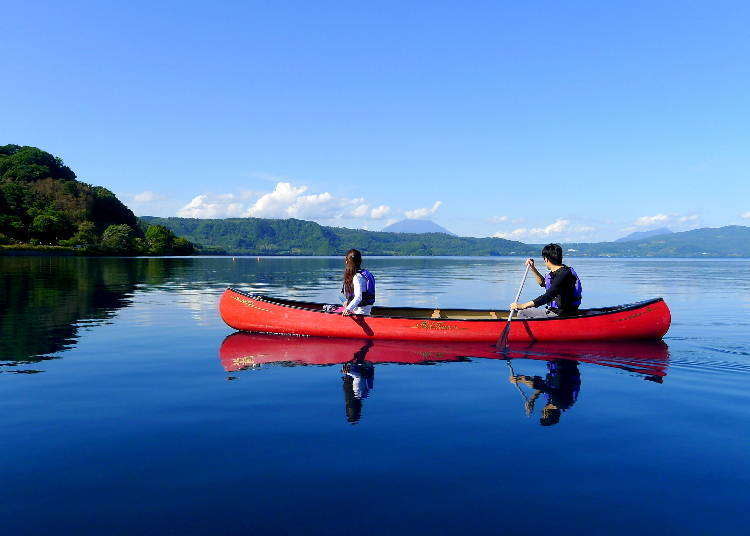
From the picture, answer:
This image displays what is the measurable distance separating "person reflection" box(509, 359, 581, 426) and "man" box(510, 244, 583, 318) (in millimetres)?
1817

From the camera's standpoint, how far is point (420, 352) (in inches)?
579

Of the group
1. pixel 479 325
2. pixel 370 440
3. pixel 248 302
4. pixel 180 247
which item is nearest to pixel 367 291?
pixel 479 325

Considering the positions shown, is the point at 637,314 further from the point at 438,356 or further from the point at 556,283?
the point at 438,356

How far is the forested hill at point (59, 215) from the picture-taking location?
128m

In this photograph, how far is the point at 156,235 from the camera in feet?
511

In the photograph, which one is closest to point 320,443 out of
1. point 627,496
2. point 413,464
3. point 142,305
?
point 413,464

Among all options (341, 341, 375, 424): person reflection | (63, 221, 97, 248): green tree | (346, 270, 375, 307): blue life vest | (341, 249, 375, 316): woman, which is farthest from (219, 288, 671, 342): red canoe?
(63, 221, 97, 248): green tree

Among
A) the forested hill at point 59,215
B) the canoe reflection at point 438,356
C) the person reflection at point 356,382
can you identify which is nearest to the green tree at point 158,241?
the forested hill at point 59,215

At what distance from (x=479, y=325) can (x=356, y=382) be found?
520cm

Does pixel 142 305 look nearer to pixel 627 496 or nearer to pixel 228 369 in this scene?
pixel 228 369

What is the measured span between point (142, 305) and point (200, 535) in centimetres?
2307

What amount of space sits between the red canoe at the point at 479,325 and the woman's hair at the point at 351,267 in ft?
2.83

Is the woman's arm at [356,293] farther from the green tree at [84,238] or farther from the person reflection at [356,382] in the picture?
the green tree at [84,238]

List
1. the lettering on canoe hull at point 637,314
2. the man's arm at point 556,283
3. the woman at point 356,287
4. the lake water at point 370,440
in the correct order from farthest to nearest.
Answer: the lettering on canoe hull at point 637,314 → the woman at point 356,287 → the man's arm at point 556,283 → the lake water at point 370,440
